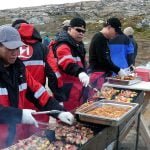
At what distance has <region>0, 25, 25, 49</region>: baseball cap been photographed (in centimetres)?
321

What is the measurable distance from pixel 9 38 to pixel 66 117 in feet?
2.93

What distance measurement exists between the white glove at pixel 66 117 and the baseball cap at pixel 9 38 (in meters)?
0.76

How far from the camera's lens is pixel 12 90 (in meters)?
3.34

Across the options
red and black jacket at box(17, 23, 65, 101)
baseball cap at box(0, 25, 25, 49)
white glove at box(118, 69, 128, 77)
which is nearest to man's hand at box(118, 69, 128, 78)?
white glove at box(118, 69, 128, 77)

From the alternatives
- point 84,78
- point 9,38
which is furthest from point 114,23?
point 9,38

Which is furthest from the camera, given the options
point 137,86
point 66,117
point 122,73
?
point 122,73

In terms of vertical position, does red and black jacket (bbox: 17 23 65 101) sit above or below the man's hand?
above

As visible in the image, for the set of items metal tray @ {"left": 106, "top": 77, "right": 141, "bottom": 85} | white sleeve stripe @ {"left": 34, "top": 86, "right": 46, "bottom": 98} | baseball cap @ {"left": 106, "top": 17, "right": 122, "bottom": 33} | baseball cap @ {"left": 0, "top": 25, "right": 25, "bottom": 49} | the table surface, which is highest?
baseball cap @ {"left": 0, "top": 25, "right": 25, "bottom": 49}

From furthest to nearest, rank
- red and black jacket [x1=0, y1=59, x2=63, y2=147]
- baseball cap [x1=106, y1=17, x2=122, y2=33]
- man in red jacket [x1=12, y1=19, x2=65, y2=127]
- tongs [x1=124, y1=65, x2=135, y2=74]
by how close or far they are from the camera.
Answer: tongs [x1=124, y1=65, x2=135, y2=74] < baseball cap [x1=106, y1=17, x2=122, y2=33] < man in red jacket [x1=12, y1=19, x2=65, y2=127] < red and black jacket [x1=0, y1=59, x2=63, y2=147]

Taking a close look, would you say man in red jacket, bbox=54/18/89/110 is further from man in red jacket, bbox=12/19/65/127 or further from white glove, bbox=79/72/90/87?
man in red jacket, bbox=12/19/65/127

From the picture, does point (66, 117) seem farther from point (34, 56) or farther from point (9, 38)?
point (34, 56)

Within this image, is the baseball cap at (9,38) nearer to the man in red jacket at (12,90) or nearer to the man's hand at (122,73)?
the man in red jacket at (12,90)

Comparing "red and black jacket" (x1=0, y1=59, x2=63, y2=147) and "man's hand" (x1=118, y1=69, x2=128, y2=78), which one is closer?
"red and black jacket" (x1=0, y1=59, x2=63, y2=147)

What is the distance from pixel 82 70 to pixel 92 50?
0.89 meters
